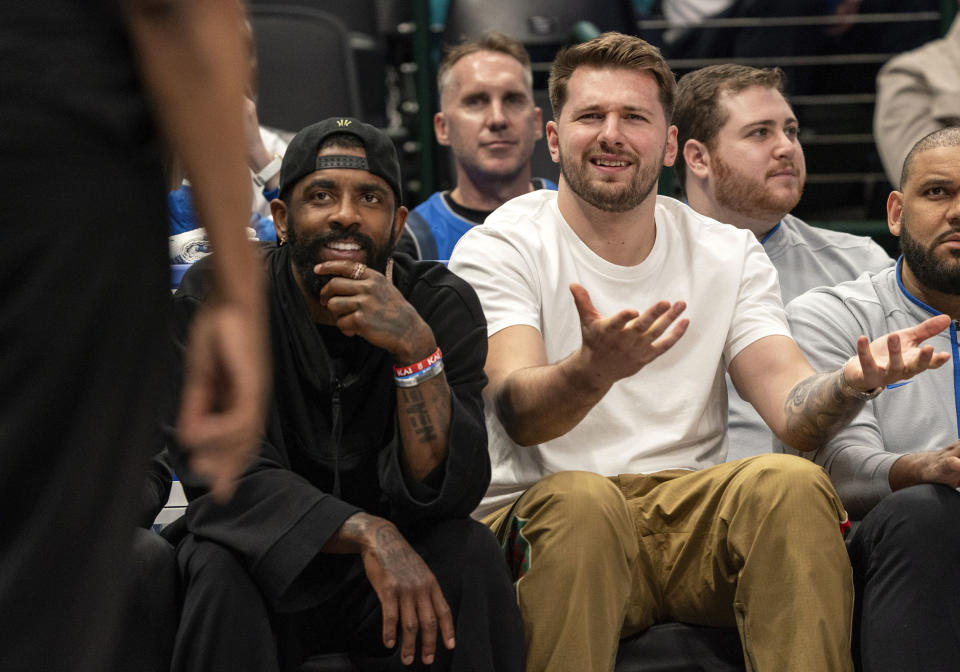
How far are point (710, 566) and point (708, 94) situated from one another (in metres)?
1.70

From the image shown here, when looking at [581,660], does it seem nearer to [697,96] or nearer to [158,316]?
[158,316]

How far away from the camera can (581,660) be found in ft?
7.53

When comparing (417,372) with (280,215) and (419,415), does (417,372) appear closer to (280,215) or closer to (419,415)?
(419,415)

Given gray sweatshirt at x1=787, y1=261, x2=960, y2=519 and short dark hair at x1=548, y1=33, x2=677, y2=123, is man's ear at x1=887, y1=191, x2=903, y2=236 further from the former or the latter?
short dark hair at x1=548, y1=33, x2=677, y2=123

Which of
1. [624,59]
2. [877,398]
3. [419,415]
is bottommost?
[877,398]

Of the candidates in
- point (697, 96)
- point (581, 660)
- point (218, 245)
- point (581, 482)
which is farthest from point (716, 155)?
point (218, 245)

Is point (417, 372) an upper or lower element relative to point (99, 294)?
lower

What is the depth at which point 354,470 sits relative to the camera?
253 cm

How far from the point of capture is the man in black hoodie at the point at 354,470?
226 centimetres

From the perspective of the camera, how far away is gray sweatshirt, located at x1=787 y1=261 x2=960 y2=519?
8.96 ft

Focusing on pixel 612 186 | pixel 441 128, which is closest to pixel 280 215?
pixel 612 186

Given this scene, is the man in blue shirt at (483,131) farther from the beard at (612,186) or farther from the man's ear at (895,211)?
the man's ear at (895,211)

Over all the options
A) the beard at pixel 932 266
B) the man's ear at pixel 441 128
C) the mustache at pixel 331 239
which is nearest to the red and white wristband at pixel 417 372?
the mustache at pixel 331 239

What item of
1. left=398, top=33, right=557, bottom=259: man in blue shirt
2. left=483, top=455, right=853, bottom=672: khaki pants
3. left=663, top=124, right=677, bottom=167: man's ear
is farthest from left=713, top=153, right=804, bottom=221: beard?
left=483, top=455, right=853, bottom=672: khaki pants
